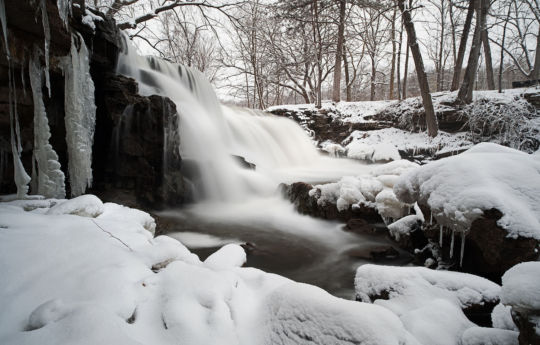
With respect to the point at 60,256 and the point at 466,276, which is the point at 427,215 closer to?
the point at 466,276

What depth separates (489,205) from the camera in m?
2.55

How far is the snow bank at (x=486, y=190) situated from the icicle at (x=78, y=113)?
5.67 metres

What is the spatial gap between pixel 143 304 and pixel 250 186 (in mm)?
5753

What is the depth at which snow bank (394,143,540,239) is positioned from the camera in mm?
2465

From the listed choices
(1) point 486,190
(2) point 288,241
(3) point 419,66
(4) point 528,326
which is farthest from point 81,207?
(3) point 419,66

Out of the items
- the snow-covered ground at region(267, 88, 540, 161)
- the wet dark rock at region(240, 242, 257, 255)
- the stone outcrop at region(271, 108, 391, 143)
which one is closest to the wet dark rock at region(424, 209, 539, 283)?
the wet dark rock at region(240, 242, 257, 255)

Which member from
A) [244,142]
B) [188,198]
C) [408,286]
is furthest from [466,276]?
[244,142]

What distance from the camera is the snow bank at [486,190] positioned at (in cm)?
246

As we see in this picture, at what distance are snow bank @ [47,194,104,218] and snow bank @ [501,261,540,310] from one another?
3.48 m

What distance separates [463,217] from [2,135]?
672 cm

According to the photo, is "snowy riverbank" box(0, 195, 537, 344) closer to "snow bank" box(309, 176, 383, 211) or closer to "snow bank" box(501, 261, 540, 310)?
"snow bank" box(501, 261, 540, 310)

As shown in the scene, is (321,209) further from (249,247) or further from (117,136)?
(117,136)

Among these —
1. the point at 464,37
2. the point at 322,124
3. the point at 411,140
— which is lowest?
the point at 411,140

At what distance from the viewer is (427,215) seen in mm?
3625
